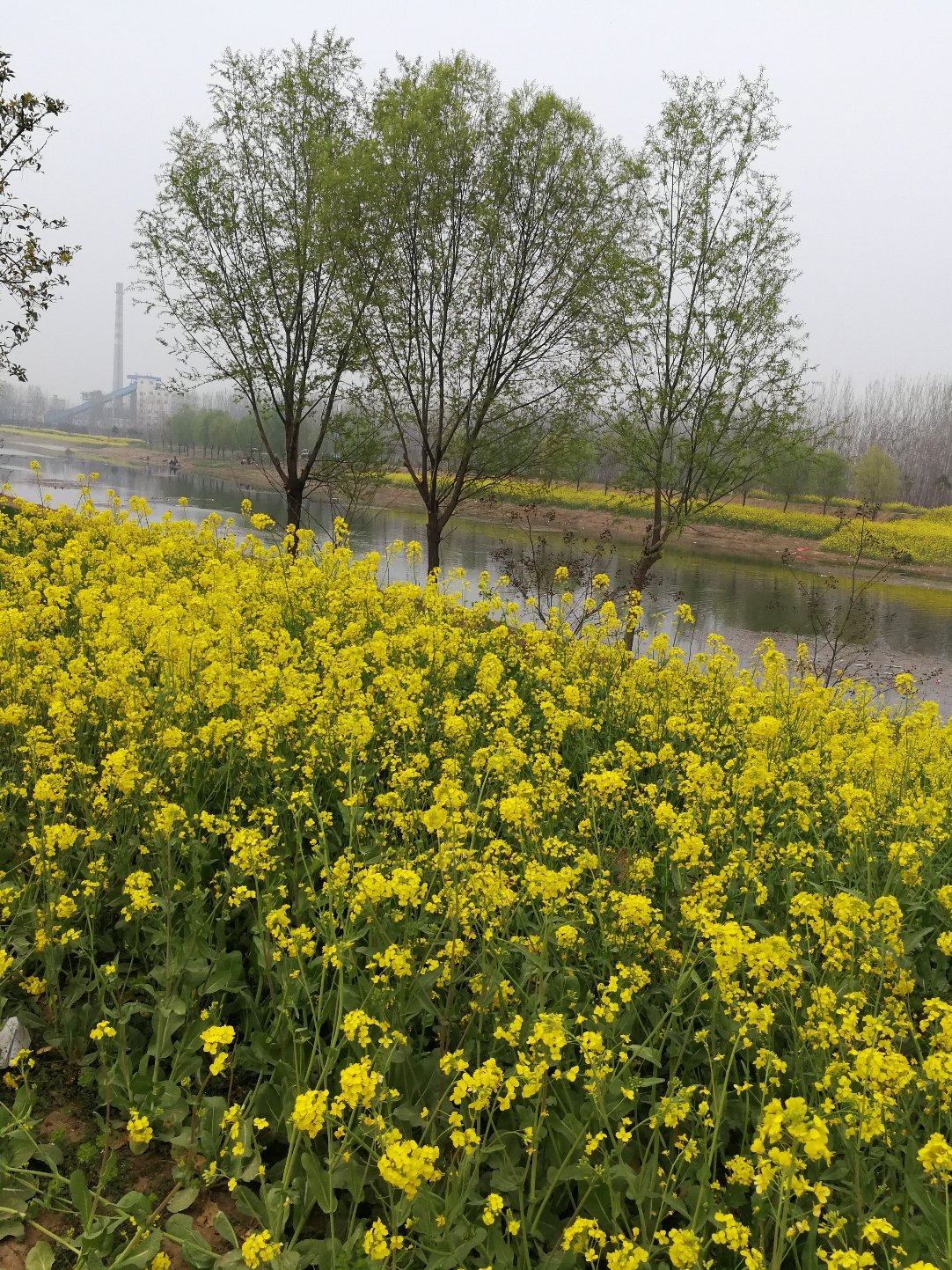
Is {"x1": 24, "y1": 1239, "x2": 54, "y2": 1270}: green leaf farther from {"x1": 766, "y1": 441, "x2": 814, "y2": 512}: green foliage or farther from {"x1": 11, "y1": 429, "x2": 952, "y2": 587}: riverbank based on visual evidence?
{"x1": 766, "y1": 441, "x2": 814, "y2": 512}: green foliage

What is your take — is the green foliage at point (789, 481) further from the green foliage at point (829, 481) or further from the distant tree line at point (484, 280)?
the distant tree line at point (484, 280)

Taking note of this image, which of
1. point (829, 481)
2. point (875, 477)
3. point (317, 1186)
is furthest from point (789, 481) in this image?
point (317, 1186)

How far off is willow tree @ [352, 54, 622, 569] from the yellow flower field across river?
8949 millimetres

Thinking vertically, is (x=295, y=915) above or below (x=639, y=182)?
below

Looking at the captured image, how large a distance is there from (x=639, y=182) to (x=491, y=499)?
5.73 meters

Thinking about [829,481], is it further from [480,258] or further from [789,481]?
[480,258]

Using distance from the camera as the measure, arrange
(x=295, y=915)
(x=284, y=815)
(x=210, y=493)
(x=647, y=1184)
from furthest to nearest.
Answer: (x=210, y=493) → (x=284, y=815) → (x=295, y=915) → (x=647, y=1184)

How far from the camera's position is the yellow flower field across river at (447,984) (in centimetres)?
230

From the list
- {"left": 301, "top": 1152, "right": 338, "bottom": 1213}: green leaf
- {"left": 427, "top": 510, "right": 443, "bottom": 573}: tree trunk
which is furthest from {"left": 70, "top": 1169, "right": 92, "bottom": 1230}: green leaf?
{"left": 427, "top": 510, "right": 443, "bottom": 573}: tree trunk

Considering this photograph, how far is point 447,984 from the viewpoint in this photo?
3.15 m

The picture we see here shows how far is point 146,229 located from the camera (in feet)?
47.2

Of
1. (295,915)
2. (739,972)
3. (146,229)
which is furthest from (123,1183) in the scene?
(146,229)

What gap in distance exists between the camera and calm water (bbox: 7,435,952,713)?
20.1 meters

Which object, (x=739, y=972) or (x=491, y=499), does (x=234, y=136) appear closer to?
(x=491, y=499)
